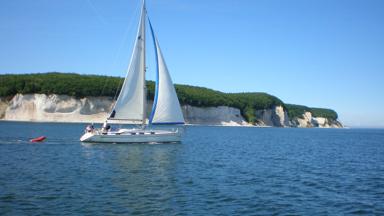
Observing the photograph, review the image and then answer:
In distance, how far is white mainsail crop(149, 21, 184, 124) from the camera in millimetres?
41281

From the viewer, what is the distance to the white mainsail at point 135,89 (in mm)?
41062

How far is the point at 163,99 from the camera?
4144 centimetres

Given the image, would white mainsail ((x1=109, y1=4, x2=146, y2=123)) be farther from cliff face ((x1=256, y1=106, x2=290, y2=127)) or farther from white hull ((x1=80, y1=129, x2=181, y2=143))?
cliff face ((x1=256, y1=106, x2=290, y2=127))

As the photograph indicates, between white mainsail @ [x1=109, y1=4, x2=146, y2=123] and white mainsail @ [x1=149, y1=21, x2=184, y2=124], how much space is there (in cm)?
131

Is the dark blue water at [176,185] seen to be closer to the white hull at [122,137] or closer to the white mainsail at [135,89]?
the white hull at [122,137]

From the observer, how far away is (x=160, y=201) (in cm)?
1739

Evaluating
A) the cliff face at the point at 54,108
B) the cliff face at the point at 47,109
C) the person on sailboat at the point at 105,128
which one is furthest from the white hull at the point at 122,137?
the cliff face at the point at 54,108

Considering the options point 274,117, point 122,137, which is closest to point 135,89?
point 122,137

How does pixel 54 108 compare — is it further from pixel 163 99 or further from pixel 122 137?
pixel 163 99

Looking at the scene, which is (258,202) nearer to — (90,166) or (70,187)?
(70,187)

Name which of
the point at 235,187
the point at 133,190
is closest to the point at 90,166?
the point at 133,190

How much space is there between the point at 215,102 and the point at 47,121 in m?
60.0

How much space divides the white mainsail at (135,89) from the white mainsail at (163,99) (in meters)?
1.31

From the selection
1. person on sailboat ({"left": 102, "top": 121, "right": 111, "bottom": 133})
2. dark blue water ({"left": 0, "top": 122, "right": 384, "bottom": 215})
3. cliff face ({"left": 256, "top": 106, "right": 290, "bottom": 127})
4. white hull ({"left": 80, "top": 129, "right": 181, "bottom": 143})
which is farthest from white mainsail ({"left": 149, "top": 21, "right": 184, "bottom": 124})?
cliff face ({"left": 256, "top": 106, "right": 290, "bottom": 127})
